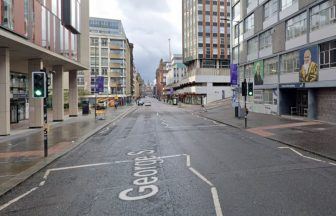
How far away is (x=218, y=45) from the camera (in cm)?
9062

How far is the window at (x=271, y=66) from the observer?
35906 millimetres

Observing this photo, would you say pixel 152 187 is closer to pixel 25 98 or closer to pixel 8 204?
pixel 8 204

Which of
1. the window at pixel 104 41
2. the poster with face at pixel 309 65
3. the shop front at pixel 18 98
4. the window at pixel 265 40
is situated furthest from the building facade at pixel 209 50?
the poster with face at pixel 309 65

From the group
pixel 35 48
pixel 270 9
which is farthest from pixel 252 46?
pixel 35 48

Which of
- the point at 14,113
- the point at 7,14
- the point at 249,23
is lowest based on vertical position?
→ the point at 14,113

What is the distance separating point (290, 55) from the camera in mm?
32188

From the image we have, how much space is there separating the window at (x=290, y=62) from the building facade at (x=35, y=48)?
70.4 ft

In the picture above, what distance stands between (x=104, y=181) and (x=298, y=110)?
92.3 feet

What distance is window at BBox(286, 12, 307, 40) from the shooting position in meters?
29.1

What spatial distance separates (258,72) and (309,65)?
12.7 m

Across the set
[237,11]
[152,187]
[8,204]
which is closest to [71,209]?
[8,204]

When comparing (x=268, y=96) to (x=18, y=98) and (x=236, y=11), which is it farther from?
(x=18, y=98)

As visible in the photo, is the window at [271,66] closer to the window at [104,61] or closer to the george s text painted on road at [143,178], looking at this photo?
the george s text painted on road at [143,178]

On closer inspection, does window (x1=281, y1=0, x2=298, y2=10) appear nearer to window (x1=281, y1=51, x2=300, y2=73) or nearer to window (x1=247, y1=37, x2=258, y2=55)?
window (x1=281, y1=51, x2=300, y2=73)
